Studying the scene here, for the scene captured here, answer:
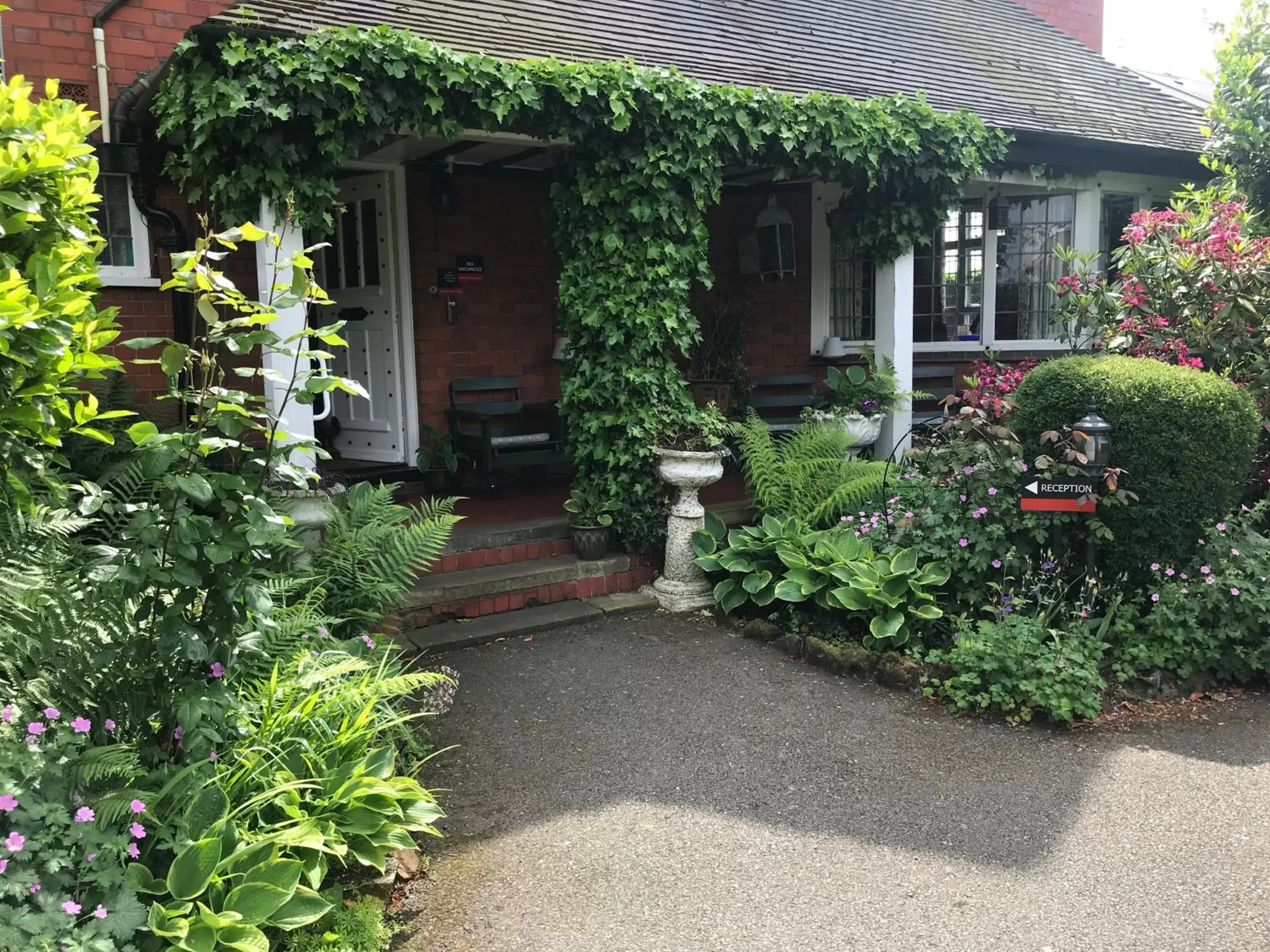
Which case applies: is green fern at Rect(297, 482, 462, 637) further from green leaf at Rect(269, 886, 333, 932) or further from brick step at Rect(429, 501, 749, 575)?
green leaf at Rect(269, 886, 333, 932)

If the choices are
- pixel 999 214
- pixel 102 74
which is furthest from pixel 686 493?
pixel 999 214

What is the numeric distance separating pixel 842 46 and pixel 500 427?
491 centimetres

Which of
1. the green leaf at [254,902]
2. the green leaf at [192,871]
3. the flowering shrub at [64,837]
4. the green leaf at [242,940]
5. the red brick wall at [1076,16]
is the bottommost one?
the green leaf at [242,940]

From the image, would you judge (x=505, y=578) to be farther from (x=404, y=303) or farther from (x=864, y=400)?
(x=864, y=400)

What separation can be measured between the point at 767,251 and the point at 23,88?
7131 mm

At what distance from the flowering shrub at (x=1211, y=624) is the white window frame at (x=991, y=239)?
4849mm

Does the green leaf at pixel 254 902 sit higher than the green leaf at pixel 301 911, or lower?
higher

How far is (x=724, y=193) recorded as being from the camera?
31.4ft

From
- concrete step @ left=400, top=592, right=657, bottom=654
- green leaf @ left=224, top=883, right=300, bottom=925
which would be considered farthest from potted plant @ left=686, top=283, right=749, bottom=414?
green leaf @ left=224, top=883, right=300, bottom=925

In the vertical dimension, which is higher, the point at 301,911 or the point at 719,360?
the point at 719,360

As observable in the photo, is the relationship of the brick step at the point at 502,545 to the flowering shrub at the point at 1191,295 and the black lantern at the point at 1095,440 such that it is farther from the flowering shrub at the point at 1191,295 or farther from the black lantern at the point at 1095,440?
the flowering shrub at the point at 1191,295

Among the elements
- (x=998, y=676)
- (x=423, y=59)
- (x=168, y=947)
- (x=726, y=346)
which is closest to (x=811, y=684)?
(x=998, y=676)

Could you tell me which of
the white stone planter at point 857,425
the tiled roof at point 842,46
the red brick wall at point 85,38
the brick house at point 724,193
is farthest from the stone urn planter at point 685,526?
the red brick wall at point 85,38

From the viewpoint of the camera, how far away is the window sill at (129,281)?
6636 mm
